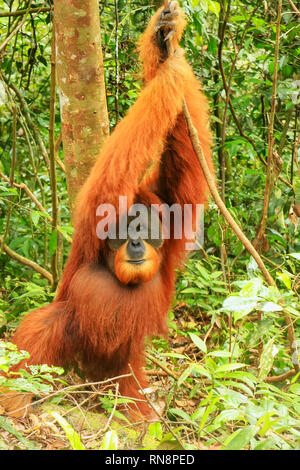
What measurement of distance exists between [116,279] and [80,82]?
1135 mm

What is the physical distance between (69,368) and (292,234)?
222 cm

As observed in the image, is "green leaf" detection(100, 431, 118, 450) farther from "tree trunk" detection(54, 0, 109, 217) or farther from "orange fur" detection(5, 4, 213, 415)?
"tree trunk" detection(54, 0, 109, 217)

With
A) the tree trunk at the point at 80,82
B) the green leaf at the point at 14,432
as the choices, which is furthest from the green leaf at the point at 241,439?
the tree trunk at the point at 80,82

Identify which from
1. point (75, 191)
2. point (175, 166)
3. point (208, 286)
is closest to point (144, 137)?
point (175, 166)

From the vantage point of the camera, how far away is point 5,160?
4.75m

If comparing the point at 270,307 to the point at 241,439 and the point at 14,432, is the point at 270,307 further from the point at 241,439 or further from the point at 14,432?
the point at 14,432

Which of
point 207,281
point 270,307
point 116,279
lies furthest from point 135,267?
point 207,281

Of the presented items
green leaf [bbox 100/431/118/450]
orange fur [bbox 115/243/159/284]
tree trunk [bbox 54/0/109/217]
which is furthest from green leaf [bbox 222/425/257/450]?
tree trunk [bbox 54/0/109/217]

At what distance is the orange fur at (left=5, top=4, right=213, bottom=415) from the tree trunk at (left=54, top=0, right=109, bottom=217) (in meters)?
0.28

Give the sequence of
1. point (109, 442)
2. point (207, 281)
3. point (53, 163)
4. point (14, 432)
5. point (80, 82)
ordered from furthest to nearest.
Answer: point (207, 281), point (53, 163), point (80, 82), point (14, 432), point (109, 442)

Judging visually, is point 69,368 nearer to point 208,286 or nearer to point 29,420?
point 29,420

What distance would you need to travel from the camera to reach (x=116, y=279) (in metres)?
2.99

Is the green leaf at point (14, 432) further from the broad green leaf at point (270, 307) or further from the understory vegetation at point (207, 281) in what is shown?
the broad green leaf at point (270, 307)

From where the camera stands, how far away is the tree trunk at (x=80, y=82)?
2.89 m
